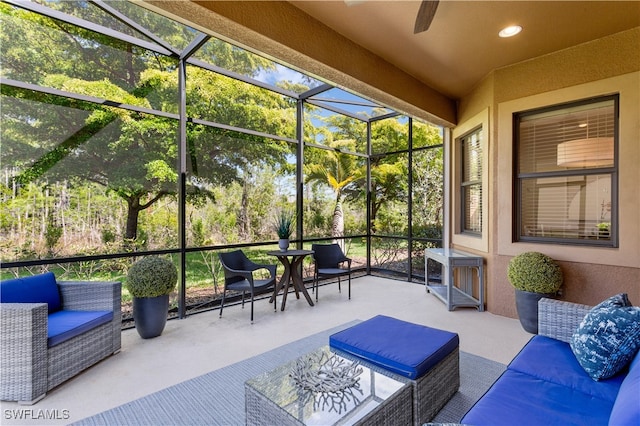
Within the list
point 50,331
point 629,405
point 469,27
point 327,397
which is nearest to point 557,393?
point 629,405

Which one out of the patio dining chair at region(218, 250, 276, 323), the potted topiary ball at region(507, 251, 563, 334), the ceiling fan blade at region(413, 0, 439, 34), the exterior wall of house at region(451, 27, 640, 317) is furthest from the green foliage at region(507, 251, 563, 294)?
the patio dining chair at region(218, 250, 276, 323)

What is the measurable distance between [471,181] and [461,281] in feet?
5.37

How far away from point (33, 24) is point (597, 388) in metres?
5.27

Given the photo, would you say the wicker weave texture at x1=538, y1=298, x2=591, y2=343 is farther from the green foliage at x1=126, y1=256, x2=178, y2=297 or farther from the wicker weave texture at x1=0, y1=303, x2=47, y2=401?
the wicker weave texture at x1=0, y1=303, x2=47, y2=401

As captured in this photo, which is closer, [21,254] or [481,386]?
[481,386]

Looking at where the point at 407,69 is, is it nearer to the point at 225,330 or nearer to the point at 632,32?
the point at 632,32

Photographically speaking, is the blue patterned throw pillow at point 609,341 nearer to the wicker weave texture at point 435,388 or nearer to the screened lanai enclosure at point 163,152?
the wicker weave texture at point 435,388

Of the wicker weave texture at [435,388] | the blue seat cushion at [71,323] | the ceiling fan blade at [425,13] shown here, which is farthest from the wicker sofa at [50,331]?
the ceiling fan blade at [425,13]

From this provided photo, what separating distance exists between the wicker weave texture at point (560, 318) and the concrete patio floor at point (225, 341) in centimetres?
74

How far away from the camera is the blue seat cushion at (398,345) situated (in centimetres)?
192

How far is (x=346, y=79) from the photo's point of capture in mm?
3354

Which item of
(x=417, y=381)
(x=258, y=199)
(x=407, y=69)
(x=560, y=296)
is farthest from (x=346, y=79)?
(x=560, y=296)

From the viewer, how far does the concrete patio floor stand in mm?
2258

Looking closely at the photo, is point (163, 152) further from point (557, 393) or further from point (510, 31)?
point (557, 393)
